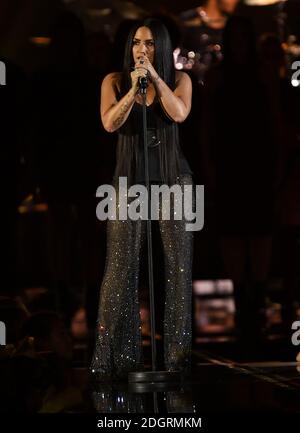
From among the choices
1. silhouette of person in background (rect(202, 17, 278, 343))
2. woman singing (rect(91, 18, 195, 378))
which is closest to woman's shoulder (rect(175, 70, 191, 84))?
woman singing (rect(91, 18, 195, 378))

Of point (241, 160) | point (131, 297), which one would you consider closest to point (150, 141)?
point (131, 297)

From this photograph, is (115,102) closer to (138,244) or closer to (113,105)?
(113,105)

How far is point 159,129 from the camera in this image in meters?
4.73

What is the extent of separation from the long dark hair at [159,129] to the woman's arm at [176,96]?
41 millimetres

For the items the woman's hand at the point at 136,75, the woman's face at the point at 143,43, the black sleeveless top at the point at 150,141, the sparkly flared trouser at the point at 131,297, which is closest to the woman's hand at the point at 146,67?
the woman's hand at the point at 136,75

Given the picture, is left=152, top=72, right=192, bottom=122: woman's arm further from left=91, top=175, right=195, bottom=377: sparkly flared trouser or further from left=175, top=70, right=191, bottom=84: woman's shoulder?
left=91, top=175, right=195, bottom=377: sparkly flared trouser

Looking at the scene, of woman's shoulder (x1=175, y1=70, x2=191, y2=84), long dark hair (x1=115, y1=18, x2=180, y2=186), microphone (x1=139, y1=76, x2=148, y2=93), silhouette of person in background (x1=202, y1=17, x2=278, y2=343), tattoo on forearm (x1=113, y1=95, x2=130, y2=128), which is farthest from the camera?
silhouette of person in background (x1=202, y1=17, x2=278, y2=343)

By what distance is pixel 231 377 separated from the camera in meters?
4.73

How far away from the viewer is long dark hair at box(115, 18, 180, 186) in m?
4.64

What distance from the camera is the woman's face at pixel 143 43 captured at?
4.60 metres

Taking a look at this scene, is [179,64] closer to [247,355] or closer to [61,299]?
[61,299]

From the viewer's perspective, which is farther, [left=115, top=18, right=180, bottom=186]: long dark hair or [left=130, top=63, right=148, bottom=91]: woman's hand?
[left=115, top=18, right=180, bottom=186]: long dark hair

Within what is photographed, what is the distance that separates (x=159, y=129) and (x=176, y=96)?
0.51ft

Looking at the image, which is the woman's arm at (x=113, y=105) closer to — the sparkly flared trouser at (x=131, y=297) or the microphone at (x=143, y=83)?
the microphone at (x=143, y=83)
